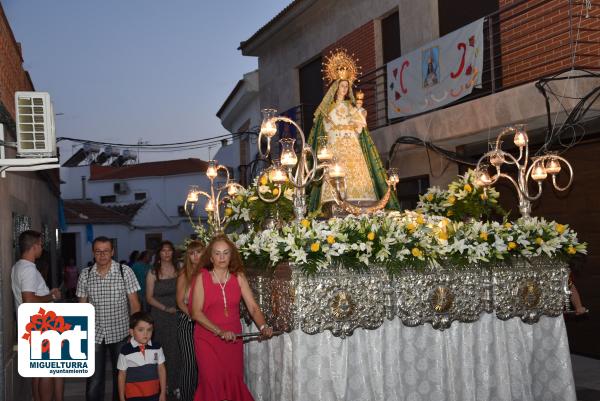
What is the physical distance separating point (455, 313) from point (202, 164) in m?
37.3

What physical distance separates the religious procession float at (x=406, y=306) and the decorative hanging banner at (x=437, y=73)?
14.0ft

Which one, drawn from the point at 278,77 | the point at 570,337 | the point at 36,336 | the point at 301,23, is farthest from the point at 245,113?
the point at 36,336

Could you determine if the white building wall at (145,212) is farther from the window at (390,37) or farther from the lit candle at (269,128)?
the lit candle at (269,128)

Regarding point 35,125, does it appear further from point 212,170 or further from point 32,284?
point 212,170

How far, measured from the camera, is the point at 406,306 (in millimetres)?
6633

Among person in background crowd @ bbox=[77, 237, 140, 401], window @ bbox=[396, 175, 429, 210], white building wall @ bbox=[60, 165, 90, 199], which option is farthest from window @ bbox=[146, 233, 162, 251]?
person in background crowd @ bbox=[77, 237, 140, 401]

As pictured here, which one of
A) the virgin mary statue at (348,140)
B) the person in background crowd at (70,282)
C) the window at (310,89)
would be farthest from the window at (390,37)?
the person in background crowd at (70,282)

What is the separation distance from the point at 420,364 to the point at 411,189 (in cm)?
836

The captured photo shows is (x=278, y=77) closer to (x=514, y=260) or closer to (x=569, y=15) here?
(x=569, y=15)

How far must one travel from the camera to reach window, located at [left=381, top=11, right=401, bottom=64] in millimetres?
15078

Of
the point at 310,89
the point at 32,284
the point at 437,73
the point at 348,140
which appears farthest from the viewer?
the point at 310,89

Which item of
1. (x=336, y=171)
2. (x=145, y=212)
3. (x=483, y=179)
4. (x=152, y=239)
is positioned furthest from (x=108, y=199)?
(x=336, y=171)

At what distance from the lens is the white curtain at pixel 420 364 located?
6305 mm

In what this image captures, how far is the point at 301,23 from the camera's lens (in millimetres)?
18625
